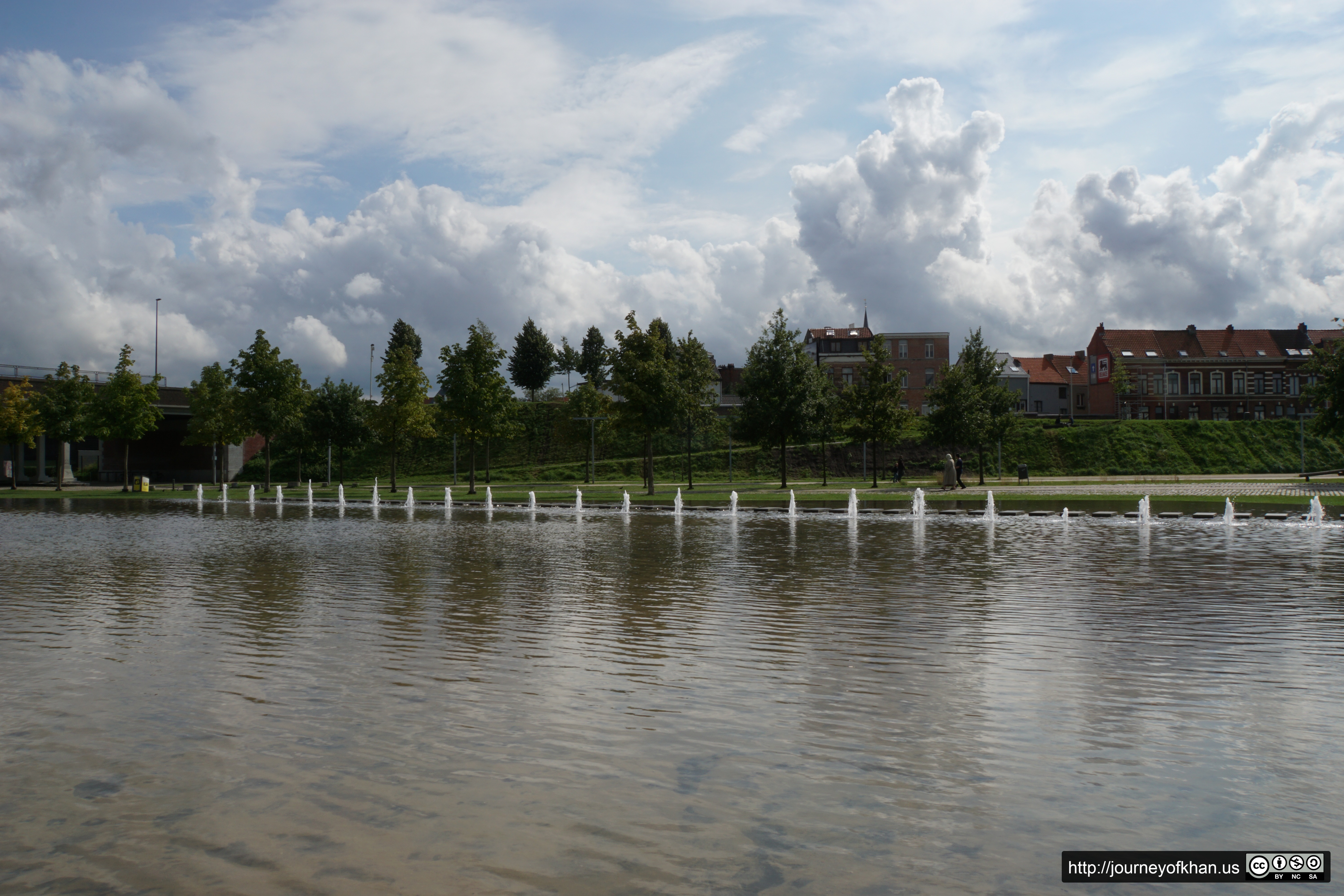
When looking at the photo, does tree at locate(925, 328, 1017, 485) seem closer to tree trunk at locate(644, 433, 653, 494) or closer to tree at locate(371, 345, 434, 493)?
tree trunk at locate(644, 433, 653, 494)

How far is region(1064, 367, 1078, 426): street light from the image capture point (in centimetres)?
10578

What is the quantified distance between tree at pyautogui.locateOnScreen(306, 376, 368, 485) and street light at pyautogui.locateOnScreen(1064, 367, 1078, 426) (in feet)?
237

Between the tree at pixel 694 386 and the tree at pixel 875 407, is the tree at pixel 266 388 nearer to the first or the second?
the tree at pixel 694 386

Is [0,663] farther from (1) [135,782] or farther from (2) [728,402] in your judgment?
(2) [728,402]

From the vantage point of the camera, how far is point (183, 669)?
333 inches

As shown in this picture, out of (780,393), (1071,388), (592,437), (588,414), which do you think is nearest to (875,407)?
(780,393)

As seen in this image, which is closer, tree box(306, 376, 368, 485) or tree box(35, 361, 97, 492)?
tree box(35, 361, 97, 492)

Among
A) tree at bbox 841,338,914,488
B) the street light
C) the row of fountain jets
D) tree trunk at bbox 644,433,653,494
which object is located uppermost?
the street light

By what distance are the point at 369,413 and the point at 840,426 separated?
30359mm

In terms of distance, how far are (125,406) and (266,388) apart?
11.9 m

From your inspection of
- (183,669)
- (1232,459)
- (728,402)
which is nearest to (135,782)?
(183,669)

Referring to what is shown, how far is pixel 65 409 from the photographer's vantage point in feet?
215

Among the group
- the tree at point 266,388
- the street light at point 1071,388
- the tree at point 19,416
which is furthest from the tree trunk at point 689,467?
the street light at point 1071,388

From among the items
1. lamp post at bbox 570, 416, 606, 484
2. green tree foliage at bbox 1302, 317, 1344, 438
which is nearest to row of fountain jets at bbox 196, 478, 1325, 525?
lamp post at bbox 570, 416, 606, 484
